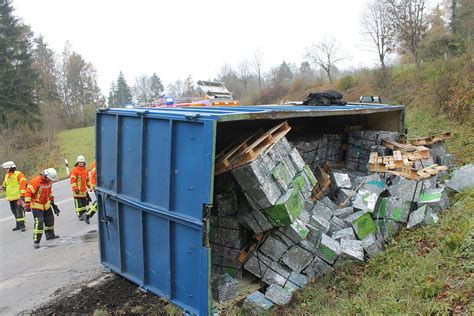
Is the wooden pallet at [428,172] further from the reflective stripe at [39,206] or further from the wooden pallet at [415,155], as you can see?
the reflective stripe at [39,206]

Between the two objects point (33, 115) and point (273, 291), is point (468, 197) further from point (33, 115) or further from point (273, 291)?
point (33, 115)

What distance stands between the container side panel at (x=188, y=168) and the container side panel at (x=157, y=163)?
0.40 ft

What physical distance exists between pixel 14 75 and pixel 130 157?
1018 inches

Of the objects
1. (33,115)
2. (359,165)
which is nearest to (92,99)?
(33,115)

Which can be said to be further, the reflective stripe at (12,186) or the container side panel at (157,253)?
the reflective stripe at (12,186)

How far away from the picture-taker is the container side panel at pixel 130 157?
A: 5.01 metres

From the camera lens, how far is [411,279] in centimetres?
452

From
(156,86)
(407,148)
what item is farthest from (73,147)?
(156,86)

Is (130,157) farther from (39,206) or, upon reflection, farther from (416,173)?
(416,173)

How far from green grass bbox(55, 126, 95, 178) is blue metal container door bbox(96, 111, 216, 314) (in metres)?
15.7

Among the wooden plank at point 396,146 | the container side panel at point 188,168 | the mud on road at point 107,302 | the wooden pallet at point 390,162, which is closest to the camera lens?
the container side panel at point 188,168

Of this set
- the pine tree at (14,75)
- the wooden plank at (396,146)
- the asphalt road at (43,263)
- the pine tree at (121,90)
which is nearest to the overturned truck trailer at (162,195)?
the asphalt road at (43,263)

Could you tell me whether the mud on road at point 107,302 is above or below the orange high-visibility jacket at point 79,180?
below

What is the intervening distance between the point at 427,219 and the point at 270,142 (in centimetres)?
306
